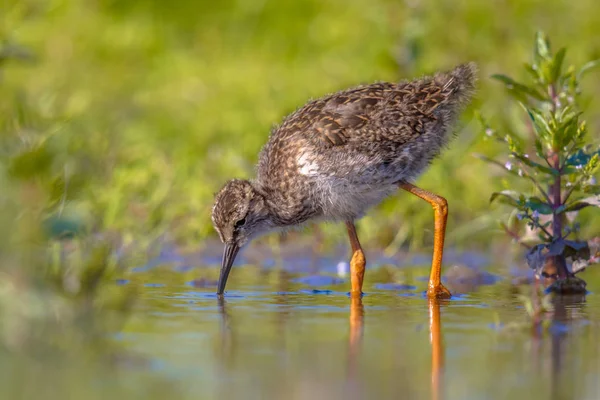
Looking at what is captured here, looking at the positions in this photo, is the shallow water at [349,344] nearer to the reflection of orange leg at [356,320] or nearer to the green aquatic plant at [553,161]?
the reflection of orange leg at [356,320]

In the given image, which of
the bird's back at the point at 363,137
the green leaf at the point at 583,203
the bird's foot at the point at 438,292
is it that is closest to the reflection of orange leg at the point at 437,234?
the bird's foot at the point at 438,292

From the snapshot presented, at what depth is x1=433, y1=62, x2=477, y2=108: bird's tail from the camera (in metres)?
7.71

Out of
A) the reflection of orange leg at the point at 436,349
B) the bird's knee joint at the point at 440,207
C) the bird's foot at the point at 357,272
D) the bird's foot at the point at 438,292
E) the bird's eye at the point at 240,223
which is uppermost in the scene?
the bird's knee joint at the point at 440,207

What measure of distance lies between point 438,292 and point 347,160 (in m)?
1.07

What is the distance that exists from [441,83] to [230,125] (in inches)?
147

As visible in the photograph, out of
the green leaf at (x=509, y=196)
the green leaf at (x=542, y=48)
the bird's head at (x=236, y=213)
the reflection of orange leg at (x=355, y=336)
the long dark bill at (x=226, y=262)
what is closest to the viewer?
the reflection of orange leg at (x=355, y=336)

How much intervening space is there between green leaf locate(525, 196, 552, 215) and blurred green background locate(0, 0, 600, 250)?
0.19 metres

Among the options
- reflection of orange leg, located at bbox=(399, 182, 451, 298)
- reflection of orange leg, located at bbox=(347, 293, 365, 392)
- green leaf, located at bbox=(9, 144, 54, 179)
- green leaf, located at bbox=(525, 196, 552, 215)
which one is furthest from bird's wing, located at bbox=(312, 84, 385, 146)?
green leaf, located at bbox=(9, 144, 54, 179)

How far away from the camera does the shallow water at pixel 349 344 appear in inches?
163

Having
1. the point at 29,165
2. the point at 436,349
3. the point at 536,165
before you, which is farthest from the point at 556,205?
the point at 29,165

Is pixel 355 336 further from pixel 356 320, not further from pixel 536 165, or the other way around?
pixel 536 165

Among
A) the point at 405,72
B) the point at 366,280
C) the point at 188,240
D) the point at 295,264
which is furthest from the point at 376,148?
the point at 405,72

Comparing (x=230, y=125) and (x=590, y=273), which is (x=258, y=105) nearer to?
(x=230, y=125)

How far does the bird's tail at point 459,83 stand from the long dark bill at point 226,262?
1.76 m
